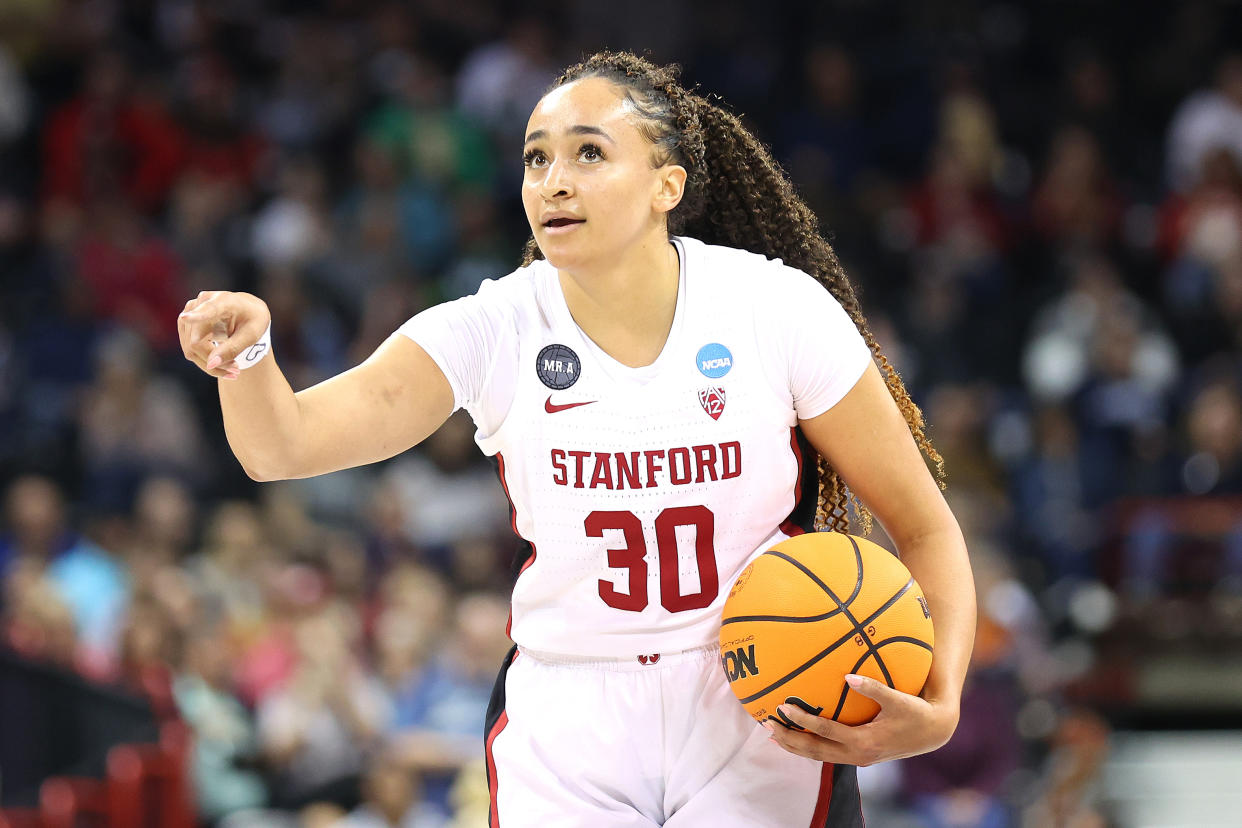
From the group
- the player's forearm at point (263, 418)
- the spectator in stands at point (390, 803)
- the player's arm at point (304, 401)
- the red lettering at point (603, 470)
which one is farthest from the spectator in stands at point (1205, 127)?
the player's forearm at point (263, 418)

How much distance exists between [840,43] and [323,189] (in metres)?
4.38

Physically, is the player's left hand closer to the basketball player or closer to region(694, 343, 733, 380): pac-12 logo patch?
the basketball player

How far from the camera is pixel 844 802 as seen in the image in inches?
129

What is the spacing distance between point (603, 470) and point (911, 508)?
0.68m

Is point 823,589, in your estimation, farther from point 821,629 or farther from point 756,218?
point 756,218

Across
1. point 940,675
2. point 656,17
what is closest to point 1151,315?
point 656,17

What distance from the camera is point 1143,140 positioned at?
11.9m

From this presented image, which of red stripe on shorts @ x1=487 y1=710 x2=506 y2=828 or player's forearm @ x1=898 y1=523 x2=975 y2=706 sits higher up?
player's forearm @ x1=898 y1=523 x2=975 y2=706

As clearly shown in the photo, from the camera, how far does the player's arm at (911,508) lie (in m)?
3.16

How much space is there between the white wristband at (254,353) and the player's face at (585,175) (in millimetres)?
624

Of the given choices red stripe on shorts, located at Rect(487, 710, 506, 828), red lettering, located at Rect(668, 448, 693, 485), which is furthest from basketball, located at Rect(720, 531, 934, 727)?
red stripe on shorts, located at Rect(487, 710, 506, 828)

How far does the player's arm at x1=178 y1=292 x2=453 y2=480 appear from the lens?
2752mm

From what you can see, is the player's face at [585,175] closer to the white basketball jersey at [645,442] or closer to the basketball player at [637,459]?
the basketball player at [637,459]

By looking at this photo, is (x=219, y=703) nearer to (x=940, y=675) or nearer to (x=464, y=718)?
(x=464, y=718)
